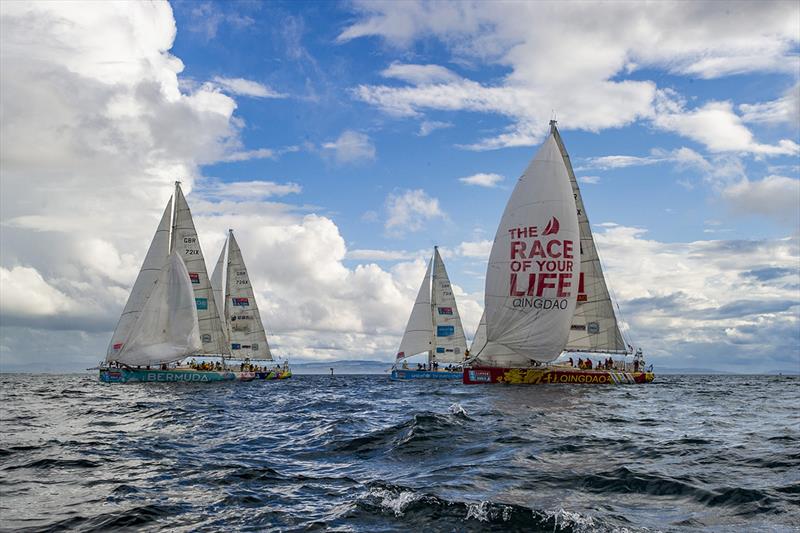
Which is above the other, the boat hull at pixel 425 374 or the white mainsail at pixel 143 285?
the white mainsail at pixel 143 285

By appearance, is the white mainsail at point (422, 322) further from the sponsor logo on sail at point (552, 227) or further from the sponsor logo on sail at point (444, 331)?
the sponsor logo on sail at point (552, 227)

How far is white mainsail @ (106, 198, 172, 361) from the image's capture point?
55.3m

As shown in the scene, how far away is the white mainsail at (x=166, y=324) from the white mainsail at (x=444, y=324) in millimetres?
24665

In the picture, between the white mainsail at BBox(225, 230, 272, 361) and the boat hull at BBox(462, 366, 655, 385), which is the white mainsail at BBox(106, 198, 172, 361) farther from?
the boat hull at BBox(462, 366, 655, 385)

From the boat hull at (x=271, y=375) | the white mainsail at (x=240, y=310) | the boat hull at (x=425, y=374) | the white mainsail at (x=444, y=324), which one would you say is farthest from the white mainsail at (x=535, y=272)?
the white mainsail at (x=240, y=310)

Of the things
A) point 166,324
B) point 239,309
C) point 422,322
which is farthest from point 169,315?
point 422,322

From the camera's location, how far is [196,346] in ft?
176

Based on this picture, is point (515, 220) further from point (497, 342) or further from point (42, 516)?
point (42, 516)

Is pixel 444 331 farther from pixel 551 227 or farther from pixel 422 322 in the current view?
pixel 551 227

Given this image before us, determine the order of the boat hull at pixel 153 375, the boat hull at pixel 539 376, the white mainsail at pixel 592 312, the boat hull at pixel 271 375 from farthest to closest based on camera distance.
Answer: the boat hull at pixel 271 375 → the boat hull at pixel 153 375 → the white mainsail at pixel 592 312 → the boat hull at pixel 539 376

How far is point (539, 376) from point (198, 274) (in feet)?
108

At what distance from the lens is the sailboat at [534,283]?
138 ft

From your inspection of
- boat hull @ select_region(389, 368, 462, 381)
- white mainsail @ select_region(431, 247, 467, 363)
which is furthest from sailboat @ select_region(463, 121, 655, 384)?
white mainsail @ select_region(431, 247, 467, 363)

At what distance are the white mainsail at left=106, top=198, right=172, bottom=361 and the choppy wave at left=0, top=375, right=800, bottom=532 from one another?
3232cm
